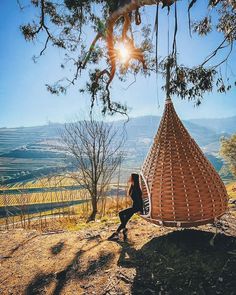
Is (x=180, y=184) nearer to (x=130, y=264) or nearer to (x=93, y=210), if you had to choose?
(x=130, y=264)

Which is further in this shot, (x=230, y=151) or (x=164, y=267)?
(x=230, y=151)

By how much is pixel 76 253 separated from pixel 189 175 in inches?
105

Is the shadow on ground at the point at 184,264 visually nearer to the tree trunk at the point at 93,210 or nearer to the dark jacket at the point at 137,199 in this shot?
the dark jacket at the point at 137,199

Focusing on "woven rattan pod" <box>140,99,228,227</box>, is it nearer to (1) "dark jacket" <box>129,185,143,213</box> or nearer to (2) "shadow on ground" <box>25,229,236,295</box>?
(1) "dark jacket" <box>129,185,143,213</box>

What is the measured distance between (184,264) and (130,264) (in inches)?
34.8

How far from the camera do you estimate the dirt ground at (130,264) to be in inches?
157

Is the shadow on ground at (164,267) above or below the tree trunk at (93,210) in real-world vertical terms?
above

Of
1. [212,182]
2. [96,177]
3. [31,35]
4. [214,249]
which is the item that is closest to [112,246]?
[214,249]

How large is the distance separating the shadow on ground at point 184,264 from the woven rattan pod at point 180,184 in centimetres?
53

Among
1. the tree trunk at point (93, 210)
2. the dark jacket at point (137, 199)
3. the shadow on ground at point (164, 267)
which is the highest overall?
the dark jacket at point (137, 199)

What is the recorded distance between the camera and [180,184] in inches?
182

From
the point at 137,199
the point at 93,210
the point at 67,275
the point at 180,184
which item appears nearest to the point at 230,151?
the point at 93,210

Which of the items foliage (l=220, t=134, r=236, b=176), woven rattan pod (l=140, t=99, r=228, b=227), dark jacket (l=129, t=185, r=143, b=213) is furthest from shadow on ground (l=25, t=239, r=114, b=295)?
foliage (l=220, t=134, r=236, b=176)

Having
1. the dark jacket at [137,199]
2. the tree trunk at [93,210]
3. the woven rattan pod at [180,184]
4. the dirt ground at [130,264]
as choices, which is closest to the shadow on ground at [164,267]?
the dirt ground at [130,264]
